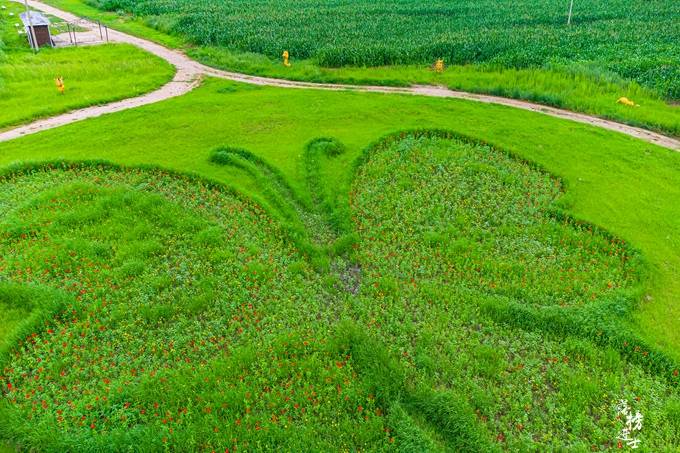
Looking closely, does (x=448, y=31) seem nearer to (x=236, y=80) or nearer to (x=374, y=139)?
(x=236, y=80)

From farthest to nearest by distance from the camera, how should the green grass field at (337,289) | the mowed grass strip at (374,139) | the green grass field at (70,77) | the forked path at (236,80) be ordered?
1. the green grass field at (70,77)
2. the forked path at (236,80)
3. the mowed grass strip at (374,139)
4. the green grass field at (337,289)

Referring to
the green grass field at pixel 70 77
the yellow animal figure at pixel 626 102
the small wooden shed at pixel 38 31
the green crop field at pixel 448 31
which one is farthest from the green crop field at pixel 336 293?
the small wooden shed at pixel 38 31

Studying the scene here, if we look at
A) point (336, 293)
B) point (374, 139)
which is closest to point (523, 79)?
point (374, 139)

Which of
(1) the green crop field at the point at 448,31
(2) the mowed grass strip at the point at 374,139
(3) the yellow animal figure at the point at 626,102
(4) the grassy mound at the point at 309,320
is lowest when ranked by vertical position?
(4) the grassy mound at the point at 309,320

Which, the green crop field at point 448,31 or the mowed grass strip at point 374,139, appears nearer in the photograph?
the mowed grass strip at point 374,139

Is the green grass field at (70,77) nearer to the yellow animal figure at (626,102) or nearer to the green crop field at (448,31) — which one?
the green crop field at (448,31)

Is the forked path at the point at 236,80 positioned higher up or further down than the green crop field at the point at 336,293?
higher up

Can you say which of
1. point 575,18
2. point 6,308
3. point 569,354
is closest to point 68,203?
point 6,308
